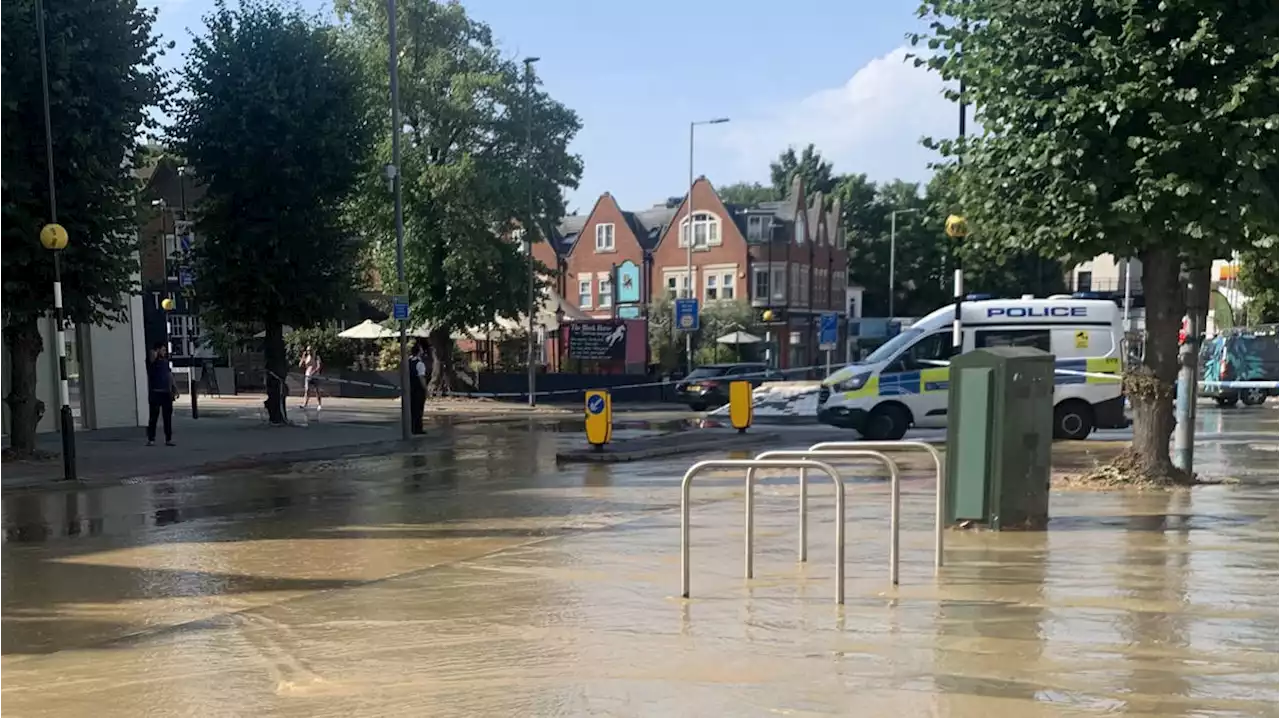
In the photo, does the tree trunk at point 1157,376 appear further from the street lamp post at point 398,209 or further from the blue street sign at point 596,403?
the street lamp post at point 398,209

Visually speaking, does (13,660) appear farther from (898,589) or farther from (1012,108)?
(1012,108)

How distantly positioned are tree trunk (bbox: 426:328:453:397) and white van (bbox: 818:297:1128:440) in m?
20.9

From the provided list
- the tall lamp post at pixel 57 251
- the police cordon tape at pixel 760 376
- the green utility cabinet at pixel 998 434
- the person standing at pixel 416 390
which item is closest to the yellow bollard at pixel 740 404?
the police cordon tape at pixel 760 376

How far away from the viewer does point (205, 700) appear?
488 centimetres

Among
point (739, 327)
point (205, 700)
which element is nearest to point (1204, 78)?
point (205, 700)

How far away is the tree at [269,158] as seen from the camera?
22.0 metres

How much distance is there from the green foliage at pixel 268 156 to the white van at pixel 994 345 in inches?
480

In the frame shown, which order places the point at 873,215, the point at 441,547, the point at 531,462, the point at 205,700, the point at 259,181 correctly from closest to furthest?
the point at 205,700 → the point at 441,547 → the point at 531,462 → the point at 259,181 → the point at 873,215

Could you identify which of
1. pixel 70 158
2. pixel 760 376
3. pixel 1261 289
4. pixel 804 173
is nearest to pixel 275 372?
pixel 70 158

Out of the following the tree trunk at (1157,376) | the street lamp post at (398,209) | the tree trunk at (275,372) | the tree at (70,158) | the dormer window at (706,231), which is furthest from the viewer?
the dormer window at (706,231)

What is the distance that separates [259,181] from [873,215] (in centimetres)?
6396

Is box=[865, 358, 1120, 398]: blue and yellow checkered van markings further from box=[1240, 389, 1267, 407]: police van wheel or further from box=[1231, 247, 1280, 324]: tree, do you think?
box=[1240, 389, 1267, 407]: police van wheel

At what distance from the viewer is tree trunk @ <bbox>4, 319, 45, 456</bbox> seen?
16.3 metres

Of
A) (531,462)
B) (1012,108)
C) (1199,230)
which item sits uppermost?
(1012,108)
